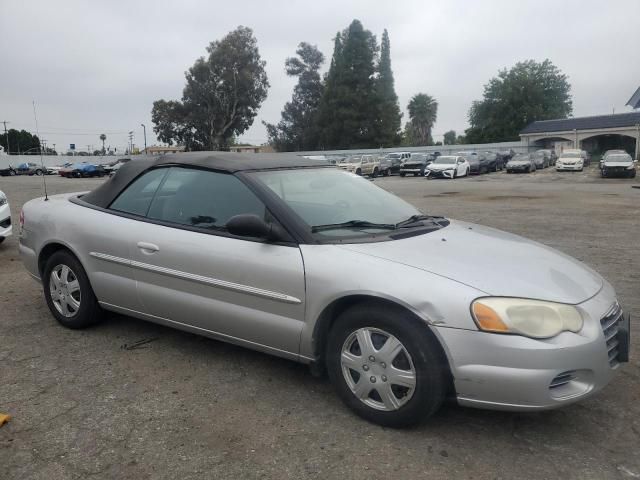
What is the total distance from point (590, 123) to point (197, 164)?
61326 mm

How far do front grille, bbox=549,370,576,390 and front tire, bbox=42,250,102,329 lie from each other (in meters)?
3.28

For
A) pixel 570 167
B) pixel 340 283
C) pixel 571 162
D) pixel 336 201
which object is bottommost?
pixel 570 167

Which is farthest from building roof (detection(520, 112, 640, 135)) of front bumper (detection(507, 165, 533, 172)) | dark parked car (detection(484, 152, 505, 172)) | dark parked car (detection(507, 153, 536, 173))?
front bumper (detection(507, 165, 533, 172))

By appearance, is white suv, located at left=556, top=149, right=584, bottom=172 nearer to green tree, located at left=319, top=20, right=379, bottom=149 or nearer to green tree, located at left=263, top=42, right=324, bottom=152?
green tree, located at left=319, top=20, right=379, bottom=149

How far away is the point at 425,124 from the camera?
93.1 meters

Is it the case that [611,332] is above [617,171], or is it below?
above

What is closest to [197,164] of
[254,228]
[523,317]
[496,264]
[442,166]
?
[254,228]

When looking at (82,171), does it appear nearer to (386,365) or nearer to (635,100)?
(635,100)

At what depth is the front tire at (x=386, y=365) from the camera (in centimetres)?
270

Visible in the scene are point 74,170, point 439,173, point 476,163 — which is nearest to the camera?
point 439,173

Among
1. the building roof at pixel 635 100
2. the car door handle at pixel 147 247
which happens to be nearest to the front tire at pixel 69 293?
the car door handle at pixel 147 247

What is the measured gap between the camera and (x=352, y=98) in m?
66.0

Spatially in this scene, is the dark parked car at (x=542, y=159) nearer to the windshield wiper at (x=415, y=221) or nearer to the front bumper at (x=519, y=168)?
the front bumper at (x=519, y=168)

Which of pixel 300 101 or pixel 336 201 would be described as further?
pixel 300 101
